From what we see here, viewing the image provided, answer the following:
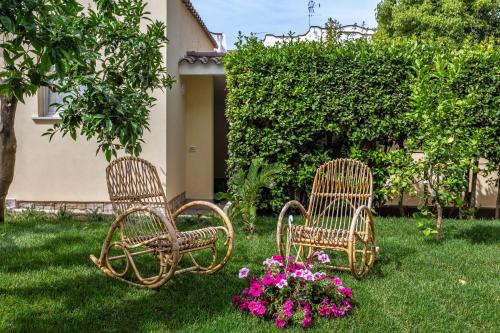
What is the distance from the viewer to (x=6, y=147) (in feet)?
21.7

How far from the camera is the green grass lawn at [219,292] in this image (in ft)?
13.5

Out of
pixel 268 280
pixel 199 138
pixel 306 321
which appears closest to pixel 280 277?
pixel 268 280

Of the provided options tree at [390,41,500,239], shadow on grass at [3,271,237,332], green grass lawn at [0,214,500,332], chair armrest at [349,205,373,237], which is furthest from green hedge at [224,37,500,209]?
shadow on grass at [3,271,237,332]

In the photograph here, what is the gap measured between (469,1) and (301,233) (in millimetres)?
18627

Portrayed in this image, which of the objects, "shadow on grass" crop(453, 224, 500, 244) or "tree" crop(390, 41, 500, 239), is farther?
"shadow on grass" crop(453, 224, 500, 244)

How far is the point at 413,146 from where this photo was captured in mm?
7516

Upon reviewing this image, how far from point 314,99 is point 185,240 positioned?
5002 millimetres

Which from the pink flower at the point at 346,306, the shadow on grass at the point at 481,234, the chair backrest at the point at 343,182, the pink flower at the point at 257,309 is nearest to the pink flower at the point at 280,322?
the pink flower at the point at 257,309

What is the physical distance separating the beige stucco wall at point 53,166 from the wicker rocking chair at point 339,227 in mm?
4224

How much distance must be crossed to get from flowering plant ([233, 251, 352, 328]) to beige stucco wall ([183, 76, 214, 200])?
285 inches

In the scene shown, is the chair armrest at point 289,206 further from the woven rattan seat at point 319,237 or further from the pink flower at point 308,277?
the pink flower at point 308,277

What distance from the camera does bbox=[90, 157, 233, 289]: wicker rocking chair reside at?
4.91 metres

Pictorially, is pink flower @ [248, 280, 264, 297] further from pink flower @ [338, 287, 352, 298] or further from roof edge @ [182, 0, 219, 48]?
roof edge @ [182, 0, 219, 48]

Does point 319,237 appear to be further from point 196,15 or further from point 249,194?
point 196,15
